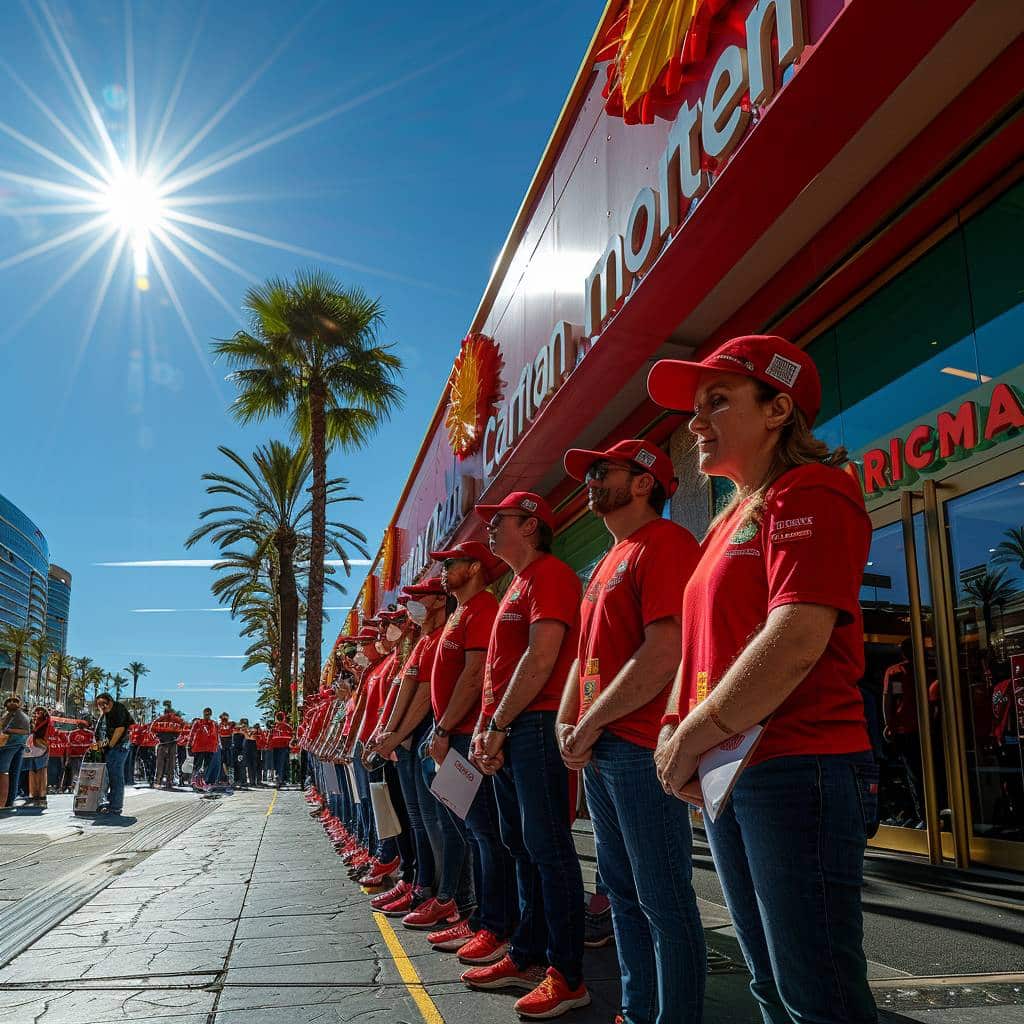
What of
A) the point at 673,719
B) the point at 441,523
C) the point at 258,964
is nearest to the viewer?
the point at 673,719

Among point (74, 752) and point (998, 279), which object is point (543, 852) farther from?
point (74, 752)

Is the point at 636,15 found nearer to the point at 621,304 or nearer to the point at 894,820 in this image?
the point at 621,304

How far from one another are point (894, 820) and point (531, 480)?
496cm

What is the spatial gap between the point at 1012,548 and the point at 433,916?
4311 millimetres

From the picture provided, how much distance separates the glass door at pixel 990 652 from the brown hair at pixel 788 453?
4.20 m

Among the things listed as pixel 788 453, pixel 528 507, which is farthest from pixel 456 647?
pixel 788 453

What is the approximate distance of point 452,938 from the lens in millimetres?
4488

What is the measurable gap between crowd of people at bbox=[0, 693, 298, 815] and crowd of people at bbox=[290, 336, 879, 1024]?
1077cm

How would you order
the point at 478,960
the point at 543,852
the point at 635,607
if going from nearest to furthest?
the point at 635,607 → the point at 543,852 → the point at 478,960

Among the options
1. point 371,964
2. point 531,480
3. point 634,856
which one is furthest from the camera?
point 531,480

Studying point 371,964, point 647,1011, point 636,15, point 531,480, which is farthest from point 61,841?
point 636,15

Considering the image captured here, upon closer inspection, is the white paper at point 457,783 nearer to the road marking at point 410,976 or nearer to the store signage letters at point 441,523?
the road marking at point 410,976

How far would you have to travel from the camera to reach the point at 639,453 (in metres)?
3.24

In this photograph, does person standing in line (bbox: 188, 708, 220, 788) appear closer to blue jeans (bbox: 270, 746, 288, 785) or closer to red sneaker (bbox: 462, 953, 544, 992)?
blue jeans (bbox: 270, 746, 288, 785)
